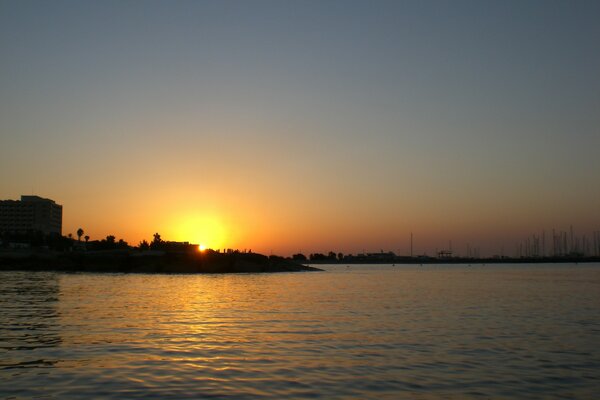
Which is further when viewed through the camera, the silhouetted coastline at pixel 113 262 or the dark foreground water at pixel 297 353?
the silhouetted coastline at pixel 113 262

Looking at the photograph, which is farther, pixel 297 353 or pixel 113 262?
pixel 113 262

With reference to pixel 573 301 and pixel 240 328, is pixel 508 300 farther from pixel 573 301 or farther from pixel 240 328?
pixel 240 328

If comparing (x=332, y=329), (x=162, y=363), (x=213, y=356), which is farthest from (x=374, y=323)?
(x=162, y=363)

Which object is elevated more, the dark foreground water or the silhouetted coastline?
the silhouetted coastline

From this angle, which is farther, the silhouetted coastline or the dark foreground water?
the silhouetted coastline

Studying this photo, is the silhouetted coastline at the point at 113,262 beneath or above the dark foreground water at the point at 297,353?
above

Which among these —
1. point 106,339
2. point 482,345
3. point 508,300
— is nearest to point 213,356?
point 106,339

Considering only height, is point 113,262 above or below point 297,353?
above

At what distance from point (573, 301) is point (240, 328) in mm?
41099

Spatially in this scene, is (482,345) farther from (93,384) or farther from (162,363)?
(93,384)

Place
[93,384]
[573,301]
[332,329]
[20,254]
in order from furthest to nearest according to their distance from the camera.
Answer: [20,254], [573,301], [332,329], [93,384]

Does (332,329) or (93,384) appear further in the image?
(332,329)

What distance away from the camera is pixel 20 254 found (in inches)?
7416

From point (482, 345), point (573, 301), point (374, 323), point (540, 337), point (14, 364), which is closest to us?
point (14, 364)
